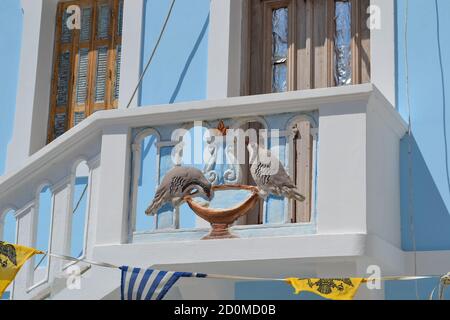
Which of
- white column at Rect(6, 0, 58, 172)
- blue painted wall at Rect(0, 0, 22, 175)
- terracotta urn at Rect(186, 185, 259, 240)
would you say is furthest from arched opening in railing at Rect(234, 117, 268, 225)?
blue painted wall at Rect(0, 0, 22, 175)

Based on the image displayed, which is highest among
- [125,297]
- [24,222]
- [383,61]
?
[383,61]

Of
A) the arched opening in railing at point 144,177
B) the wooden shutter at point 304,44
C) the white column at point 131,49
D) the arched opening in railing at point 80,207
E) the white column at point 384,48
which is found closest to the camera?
the arched opening in railing at point 144,177

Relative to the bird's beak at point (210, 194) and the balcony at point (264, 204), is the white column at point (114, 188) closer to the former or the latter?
the balcony at point (264, 204)

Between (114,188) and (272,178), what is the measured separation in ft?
4.40

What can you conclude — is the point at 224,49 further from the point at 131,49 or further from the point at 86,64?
the point at 86,64

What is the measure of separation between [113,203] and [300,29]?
2.88 meters

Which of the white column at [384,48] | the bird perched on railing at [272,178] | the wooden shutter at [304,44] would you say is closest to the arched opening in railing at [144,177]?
the bird perched on railing at [272,178]

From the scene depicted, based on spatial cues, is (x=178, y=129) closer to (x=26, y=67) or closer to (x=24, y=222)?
(x=24, y=222)

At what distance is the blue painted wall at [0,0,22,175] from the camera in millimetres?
13391

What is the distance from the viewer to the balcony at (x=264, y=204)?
10.1 meters

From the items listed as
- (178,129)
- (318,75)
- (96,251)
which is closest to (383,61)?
(318,75)

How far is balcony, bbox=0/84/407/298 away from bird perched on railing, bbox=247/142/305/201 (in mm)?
83

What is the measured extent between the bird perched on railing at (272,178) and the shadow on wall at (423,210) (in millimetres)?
1175

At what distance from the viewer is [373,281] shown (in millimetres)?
10023
